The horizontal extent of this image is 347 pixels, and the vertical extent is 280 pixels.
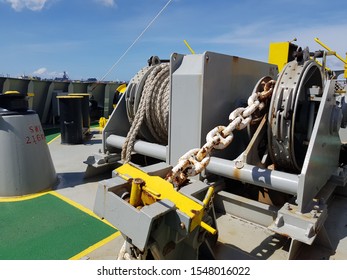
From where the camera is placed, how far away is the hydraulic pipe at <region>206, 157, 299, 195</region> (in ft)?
7.06


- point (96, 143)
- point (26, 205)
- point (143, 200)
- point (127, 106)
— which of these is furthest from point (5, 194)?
point (96, 143)

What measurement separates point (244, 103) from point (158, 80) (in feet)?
3.38

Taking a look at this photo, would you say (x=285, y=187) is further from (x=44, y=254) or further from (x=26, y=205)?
(x=26, y=205)

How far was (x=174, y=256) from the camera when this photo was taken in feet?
5.63

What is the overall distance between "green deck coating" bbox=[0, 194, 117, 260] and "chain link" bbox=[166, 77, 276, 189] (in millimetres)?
1114

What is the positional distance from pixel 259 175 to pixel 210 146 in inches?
22.7

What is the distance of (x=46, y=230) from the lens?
257 centimetres

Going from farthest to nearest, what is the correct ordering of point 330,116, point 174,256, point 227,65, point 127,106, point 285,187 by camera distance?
point 127,106 → point 227,65 → point 330,116 → point 285,187 → point 174,256

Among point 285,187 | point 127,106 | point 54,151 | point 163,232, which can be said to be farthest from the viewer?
point 54,151

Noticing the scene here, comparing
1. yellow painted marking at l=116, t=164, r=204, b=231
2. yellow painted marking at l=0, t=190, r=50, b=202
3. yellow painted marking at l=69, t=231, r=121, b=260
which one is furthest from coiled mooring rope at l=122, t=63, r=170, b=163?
yellow painted marking at l=116, t=164, r=204, b=231

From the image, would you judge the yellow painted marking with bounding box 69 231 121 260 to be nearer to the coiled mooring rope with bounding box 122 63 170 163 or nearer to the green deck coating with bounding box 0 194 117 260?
the green deck coating with bounding box 0 194 117 260

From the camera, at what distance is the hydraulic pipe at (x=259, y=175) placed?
7.06ft

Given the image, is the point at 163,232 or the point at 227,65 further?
the point at 227,65

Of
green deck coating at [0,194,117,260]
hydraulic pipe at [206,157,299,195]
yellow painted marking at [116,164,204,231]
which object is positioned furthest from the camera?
green deck coating at [0,194,117,260]
